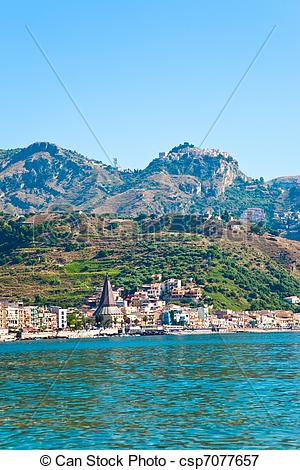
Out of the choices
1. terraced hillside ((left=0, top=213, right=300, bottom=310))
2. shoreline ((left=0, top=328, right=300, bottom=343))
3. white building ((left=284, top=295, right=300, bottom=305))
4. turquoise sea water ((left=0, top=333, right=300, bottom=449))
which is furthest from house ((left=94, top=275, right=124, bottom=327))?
turquoise sea water ((left=0, top=333, right=300, bottom=449))

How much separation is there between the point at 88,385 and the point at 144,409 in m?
9.15

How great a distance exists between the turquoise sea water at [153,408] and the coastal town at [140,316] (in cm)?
9294

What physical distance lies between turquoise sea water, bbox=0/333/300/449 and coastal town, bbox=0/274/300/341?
92937 millimetres

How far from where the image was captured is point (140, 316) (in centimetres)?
15325

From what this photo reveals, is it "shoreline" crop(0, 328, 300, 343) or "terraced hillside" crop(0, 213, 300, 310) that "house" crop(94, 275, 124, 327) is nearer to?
"shoreline" crop(0, 328, 300, 343)

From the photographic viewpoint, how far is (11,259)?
168 m

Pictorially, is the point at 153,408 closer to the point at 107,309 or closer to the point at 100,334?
the point at 100,334

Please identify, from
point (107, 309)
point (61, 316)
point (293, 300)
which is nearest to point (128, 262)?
point (107, 309)

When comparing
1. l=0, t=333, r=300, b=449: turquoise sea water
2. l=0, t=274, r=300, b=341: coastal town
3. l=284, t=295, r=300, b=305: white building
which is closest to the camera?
l=0, t=333, r=300, b=449: turquoise sea water

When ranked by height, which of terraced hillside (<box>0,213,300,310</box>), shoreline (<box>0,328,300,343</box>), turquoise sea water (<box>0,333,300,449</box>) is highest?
terraced hillside (<box>0,213,300,310</box>)

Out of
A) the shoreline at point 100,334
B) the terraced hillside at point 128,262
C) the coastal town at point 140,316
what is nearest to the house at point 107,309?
the coastal town at point 140,316

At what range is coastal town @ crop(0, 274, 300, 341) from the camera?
139875 millimetres

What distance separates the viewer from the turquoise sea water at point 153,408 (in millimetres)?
22422
